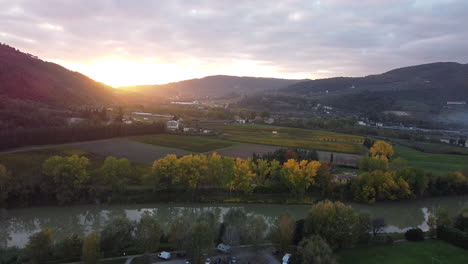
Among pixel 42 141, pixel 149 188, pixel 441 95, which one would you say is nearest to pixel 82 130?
pixel 42 141

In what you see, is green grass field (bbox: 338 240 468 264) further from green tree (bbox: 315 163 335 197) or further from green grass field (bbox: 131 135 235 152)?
green grass field (bbox: 131 135 235 152)

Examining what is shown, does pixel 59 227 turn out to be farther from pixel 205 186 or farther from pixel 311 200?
pixel 311 200

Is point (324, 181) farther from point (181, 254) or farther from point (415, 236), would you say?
point (181, 254)

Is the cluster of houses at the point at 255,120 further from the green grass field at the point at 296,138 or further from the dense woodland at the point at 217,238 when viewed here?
the dense woodland at the point at 217,238

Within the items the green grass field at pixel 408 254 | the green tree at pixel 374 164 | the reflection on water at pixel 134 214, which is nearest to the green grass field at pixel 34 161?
the reflection on water at pixel 134 214


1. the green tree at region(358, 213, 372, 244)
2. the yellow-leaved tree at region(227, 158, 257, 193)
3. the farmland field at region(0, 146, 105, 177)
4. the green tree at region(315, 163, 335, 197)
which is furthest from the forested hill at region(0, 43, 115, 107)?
the green tree at region(358, 213, 372, 244)

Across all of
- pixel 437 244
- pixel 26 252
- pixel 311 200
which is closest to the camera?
pixel 26 252

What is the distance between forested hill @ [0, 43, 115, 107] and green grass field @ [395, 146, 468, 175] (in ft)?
214

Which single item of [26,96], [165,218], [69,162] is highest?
[26,96]

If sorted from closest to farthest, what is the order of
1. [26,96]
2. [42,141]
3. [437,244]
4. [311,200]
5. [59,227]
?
[437,244]
[59,227]
[311,200]
[42,141]
[26,96]

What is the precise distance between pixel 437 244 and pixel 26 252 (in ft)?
80.4

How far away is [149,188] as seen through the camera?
28.0 meters

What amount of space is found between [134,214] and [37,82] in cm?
5762

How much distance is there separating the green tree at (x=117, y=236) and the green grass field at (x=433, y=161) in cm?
3572
